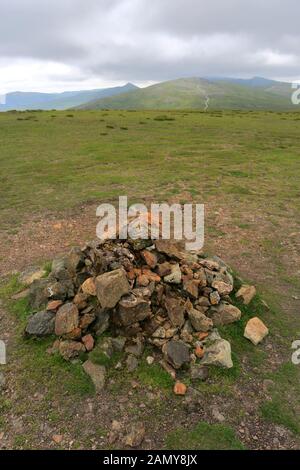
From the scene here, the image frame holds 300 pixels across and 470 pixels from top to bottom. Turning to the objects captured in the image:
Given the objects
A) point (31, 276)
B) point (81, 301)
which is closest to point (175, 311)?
point (81, 301)

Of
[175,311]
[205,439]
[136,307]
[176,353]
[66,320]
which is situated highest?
[136,307]

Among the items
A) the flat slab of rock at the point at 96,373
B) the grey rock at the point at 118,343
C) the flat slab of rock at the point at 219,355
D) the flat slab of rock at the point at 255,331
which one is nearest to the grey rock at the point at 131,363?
the grey rock at the point at 118,343

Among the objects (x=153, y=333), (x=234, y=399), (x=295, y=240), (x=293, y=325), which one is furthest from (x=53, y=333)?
(x=295, y=240)

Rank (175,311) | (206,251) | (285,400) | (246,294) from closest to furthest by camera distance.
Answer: (285,400) → (175,311) → (246,294) → (206,251)

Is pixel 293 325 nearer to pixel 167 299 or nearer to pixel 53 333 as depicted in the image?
pixel 167 299

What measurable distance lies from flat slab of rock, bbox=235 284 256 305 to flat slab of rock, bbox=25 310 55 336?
16.9ft

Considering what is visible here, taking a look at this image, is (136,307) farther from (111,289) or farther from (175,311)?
(175,311)

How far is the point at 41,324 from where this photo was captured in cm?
965

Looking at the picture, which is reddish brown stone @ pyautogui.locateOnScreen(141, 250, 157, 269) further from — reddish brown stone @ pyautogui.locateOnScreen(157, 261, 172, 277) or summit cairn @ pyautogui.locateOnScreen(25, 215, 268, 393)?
reddish brown stone @ pyautogui.locateOnScreen(157, 261, 172, 277)

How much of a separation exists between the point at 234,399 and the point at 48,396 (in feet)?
13.0

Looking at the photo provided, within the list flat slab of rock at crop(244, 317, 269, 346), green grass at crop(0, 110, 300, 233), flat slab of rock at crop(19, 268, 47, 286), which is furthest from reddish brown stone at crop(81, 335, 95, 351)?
green grass at crop(0, 110, 300, 233)

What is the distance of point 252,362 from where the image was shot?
909 centimetres

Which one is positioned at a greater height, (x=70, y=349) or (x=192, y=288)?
(x=192, y=288)

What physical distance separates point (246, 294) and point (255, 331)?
4.39ft
